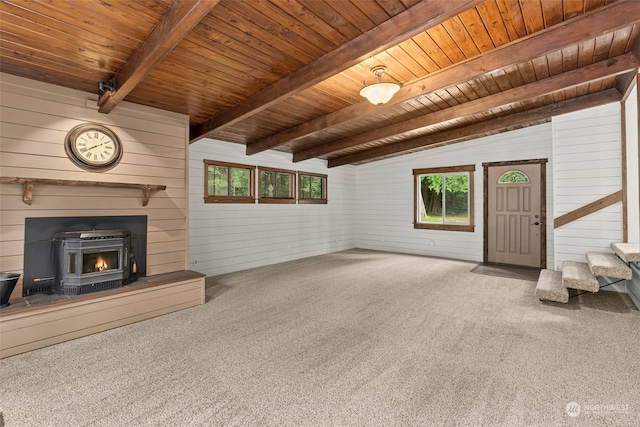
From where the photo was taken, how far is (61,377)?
7.16ft

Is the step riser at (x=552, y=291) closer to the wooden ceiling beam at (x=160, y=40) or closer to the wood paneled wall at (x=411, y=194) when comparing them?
the wood paneled wall at (x=411, y=194)

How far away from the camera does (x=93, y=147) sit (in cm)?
322

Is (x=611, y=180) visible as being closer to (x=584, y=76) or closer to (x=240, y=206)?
(x=584, y=76)

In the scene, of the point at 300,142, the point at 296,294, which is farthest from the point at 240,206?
the point at 296,294

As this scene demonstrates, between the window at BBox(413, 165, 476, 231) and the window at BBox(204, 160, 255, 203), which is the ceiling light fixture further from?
the window at BBox(413, 165, 476, 231)

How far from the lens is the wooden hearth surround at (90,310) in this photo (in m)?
2.52

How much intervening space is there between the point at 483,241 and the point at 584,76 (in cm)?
377

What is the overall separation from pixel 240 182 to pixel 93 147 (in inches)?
109

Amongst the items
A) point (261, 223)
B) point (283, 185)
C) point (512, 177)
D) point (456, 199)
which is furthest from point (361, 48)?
point (456, 199)

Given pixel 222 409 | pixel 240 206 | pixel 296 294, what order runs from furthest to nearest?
1. pixel 240 206
2. pixel 296 294
3. pixel 222 409

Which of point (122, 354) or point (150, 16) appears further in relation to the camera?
point (122, 354)

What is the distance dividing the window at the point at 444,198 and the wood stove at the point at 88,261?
6.33 m

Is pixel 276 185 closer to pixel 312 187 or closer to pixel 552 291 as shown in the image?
pixel 312 187

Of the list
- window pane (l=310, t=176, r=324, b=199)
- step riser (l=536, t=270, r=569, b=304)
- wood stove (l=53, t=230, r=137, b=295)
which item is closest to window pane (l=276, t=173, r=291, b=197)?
window pane (l=310, t=176, r=324, b=199)
